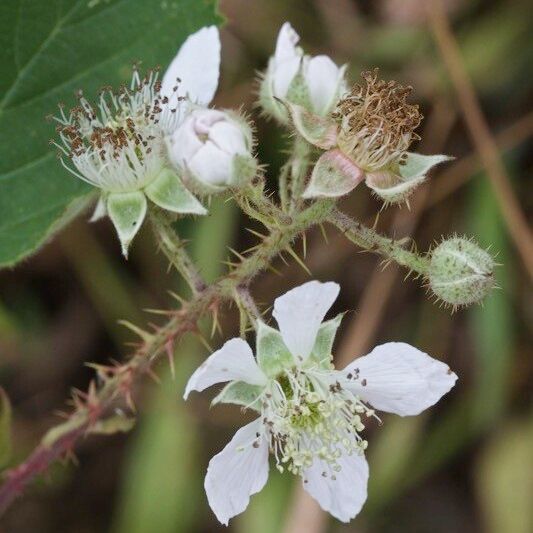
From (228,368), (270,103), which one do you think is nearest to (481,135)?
(270,103)

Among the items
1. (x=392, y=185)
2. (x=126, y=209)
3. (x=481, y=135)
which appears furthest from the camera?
(x=481, y=135)

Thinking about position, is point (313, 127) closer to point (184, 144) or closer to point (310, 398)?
point (184, 144)

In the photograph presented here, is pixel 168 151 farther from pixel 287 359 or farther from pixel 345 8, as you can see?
pixel 345 8

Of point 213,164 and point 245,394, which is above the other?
point 213,164

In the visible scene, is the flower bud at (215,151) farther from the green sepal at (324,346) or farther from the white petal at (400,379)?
the white petal at (400,379)

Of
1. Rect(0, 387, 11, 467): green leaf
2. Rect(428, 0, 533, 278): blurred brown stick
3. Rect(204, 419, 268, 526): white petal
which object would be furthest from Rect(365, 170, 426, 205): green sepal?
Rect(428, 0, 533, 278): blurred brown stick

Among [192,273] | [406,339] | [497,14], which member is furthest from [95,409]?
[497,14]
